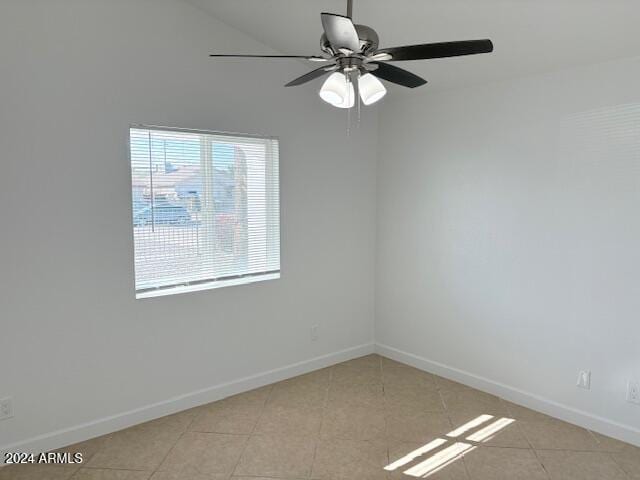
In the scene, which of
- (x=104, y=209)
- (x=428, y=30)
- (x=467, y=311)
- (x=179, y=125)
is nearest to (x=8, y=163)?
(x=104, y=209)

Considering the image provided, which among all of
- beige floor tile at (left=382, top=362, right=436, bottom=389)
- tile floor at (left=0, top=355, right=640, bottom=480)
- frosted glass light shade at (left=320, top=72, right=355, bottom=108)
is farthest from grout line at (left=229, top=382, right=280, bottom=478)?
frosted glass light shade at (left=320, top=72, right=355, bottom=108)

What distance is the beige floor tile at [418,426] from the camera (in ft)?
9.70

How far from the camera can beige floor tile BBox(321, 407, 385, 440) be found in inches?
117

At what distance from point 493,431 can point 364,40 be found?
2496mm

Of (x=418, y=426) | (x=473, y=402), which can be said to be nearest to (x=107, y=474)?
(x=418, y=426)

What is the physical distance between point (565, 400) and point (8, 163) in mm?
3676

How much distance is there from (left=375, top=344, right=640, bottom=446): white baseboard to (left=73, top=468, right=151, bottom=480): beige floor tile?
236 centimetres

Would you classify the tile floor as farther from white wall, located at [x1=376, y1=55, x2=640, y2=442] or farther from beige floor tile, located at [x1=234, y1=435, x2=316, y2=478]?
white wall, located at [x1=376, y1=55, x2=640, y2=442]

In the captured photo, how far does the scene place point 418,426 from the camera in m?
3.08

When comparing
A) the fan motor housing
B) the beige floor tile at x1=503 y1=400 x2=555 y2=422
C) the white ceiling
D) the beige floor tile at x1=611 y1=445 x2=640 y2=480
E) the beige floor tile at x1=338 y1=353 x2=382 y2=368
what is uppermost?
the white ceiling

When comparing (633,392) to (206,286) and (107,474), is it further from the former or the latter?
(107,474)

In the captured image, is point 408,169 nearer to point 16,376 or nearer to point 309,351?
point 309,351

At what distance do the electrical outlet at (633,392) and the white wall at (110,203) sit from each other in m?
2.32

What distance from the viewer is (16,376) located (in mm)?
2637
